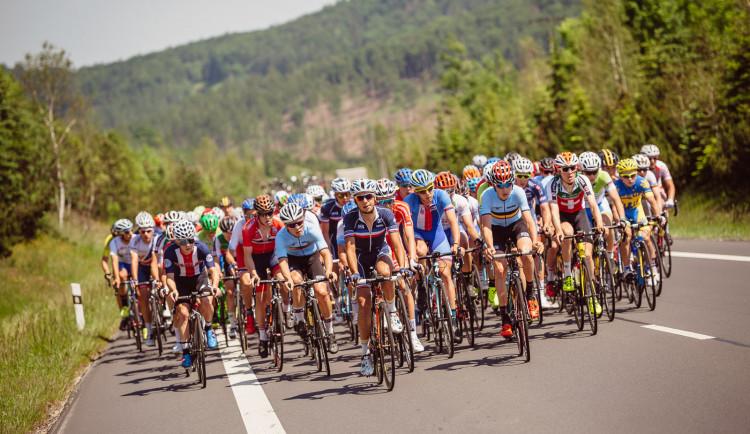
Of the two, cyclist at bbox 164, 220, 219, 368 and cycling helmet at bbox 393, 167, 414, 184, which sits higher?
cycling helmet at bbox 393, 167, 414, 184

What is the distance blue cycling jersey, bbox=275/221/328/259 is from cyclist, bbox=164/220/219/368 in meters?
→ 1.10

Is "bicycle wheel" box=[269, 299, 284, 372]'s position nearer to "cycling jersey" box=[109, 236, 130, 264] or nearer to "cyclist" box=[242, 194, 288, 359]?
"cyclist" box=[242, 194, 288, 359]

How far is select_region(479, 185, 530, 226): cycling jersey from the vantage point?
32.3 feet

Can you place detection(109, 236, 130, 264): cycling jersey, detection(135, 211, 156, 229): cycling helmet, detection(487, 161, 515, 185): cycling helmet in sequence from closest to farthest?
detection(487, 161, 515, 185): cycling helmet, detection(135, 211, 156, 229): cycling helmet, detection(109, 236, 130, 264): cycling jersey

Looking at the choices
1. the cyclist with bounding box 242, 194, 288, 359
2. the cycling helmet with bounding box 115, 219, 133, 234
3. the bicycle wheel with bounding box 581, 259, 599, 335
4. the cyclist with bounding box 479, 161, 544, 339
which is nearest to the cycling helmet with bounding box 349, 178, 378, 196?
the cyclist with bounding box 479, 161, 544, 339

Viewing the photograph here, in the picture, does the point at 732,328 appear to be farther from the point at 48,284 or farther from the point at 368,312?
the point at 48,284

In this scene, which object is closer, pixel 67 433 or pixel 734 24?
pixel 67 433

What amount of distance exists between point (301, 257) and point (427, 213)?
1.79 metres

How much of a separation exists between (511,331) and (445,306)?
826 mm

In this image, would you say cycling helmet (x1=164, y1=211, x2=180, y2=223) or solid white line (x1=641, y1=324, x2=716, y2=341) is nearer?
solid white line (x1=641, y1=324, x2=716, y2=341)

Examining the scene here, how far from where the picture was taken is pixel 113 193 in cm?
6488

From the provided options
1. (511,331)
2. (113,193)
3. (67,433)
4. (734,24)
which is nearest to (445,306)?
(511,331)

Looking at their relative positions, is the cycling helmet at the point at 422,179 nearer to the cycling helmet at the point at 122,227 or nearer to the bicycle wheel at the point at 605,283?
the bicycle wheel at the point at 605,283

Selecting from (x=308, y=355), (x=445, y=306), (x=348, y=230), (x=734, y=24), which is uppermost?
(x=734, y=24)
